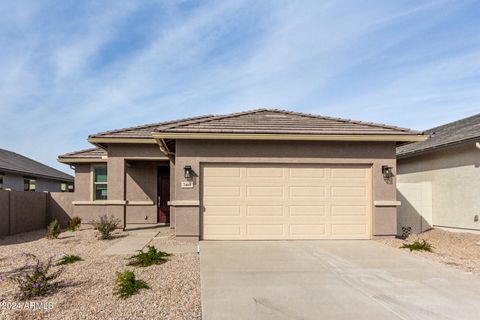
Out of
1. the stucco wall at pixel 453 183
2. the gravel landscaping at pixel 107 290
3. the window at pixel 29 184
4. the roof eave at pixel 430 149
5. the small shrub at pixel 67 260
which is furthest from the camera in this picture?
the window at pixel 29 184

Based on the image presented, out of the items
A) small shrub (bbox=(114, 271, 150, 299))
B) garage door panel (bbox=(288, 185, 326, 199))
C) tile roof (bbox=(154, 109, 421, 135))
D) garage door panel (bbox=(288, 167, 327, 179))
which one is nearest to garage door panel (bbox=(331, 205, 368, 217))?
garage door panel (bbox=(288, 185, 326, 199))

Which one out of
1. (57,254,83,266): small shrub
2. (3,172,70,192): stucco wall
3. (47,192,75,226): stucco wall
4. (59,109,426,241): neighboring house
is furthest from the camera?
(3,172,70,192): stucco wall

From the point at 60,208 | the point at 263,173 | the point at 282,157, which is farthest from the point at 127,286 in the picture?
the point at 60,208

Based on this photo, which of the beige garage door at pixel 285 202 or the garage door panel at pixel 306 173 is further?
the garage door panel at pixel 306 173

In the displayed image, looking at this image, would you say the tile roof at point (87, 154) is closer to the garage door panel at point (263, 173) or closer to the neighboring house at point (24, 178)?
the neighboring house at point (24, 178)

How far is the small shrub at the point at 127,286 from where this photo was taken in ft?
16.7

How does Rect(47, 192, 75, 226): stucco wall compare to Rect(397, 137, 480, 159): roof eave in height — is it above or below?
below

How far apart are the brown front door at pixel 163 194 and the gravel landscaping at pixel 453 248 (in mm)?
8887

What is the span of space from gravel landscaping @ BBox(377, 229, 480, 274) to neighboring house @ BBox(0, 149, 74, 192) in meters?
19.0

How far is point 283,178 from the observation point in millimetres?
10219

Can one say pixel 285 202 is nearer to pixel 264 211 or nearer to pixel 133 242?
pixel 264 211

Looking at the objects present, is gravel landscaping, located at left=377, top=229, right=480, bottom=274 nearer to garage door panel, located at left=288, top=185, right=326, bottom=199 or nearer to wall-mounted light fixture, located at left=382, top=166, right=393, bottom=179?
wall-mounted light fixture, located at left=382, top=166, right=393, bottom=179

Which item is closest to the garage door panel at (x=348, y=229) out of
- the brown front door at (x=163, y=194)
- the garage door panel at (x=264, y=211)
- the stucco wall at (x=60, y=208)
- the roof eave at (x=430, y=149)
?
the garage door panel at (x=264, y=211)

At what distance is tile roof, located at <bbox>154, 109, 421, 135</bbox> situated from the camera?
9.94 m
